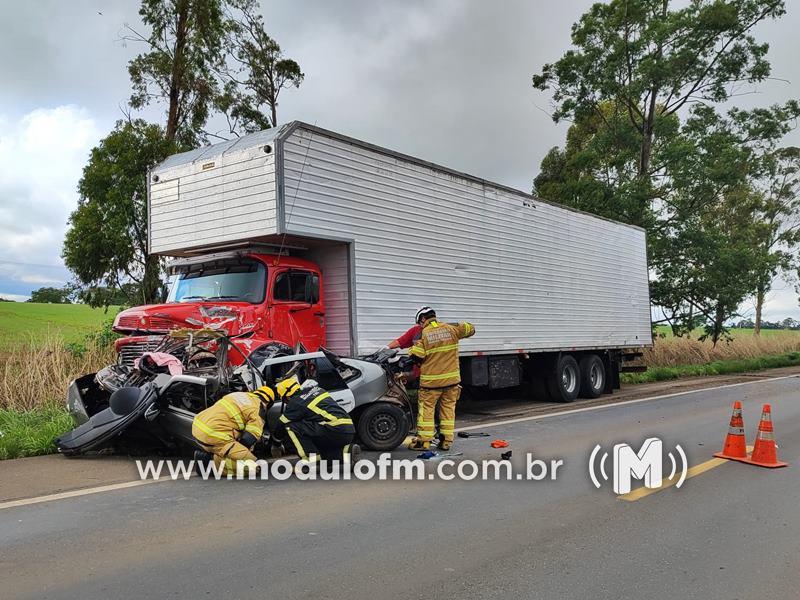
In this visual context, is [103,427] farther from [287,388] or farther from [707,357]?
[707,357]

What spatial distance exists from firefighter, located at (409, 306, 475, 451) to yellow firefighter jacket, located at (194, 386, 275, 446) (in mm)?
2030

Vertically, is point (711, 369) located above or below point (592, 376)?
below

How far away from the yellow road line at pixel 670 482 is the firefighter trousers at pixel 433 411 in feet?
7.55

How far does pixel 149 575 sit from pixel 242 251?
18.6ft

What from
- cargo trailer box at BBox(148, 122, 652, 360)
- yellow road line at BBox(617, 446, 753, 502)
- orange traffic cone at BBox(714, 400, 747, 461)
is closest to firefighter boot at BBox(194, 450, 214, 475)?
cargo trailer box at BBox(148, 122, 652, 360)

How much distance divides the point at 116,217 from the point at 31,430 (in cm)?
918

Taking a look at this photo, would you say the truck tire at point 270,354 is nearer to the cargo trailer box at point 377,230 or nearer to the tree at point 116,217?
the cargo trailer box at point 377,230

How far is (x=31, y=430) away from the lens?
789 centimetres

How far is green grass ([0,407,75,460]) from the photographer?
734cm

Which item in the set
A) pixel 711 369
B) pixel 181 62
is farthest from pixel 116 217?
pixel 711 369

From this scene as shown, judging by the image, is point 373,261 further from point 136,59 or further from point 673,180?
point 673,180

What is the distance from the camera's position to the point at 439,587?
11.5 feet

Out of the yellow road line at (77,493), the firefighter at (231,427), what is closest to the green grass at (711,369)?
the firefighter at (231,427)

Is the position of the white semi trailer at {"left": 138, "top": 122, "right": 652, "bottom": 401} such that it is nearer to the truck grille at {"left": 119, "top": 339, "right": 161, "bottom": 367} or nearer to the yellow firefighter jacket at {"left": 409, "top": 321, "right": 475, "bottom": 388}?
the truck grille at {"left": 119, "top": 339, "right": 161, "bottom": 367}
